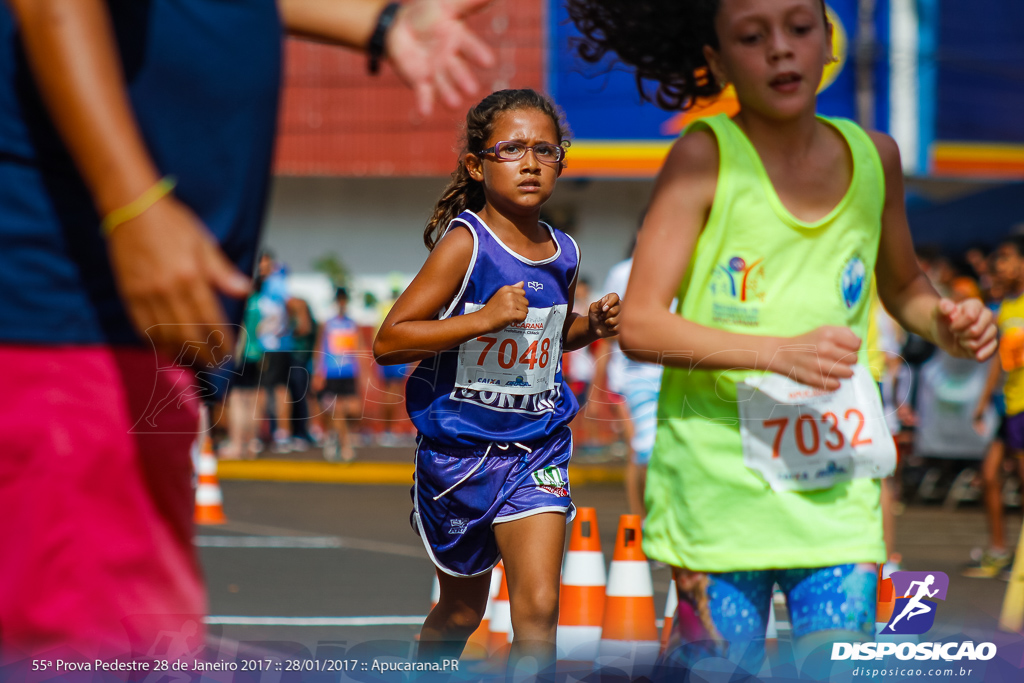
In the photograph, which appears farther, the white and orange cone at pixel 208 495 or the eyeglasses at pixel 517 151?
the white and orange cone at pixel 208 495

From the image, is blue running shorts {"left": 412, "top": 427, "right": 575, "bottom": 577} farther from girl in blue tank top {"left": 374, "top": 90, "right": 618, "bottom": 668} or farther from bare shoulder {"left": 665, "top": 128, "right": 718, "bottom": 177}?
bare shoulder {"left": 665, "top": 128, "right": 718, "bottom": 177}

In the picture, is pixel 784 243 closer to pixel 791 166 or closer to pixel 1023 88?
pixel 791 166

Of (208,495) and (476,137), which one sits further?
(208,495)

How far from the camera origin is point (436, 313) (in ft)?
11.5

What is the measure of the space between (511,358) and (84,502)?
1.83 metres

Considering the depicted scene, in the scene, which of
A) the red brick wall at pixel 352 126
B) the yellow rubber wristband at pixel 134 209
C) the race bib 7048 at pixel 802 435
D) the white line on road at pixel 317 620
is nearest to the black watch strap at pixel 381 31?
the yellow rubber wristband at pixel 134 209

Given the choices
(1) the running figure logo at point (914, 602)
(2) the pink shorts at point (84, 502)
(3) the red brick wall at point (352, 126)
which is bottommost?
(1) the running figure logo at point (914, 602)

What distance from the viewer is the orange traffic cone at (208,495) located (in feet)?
31.7

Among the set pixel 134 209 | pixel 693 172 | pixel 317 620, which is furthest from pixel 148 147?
pixel 317 620

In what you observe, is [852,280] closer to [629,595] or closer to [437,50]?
[437,50]

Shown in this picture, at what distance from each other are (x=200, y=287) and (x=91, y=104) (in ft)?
0.92

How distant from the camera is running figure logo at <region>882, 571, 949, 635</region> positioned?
10.2 feet

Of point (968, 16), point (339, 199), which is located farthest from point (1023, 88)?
point (339, 199)

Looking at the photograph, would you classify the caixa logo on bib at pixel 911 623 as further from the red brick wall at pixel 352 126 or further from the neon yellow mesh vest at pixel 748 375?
the red brick wall at pixel 352 126
